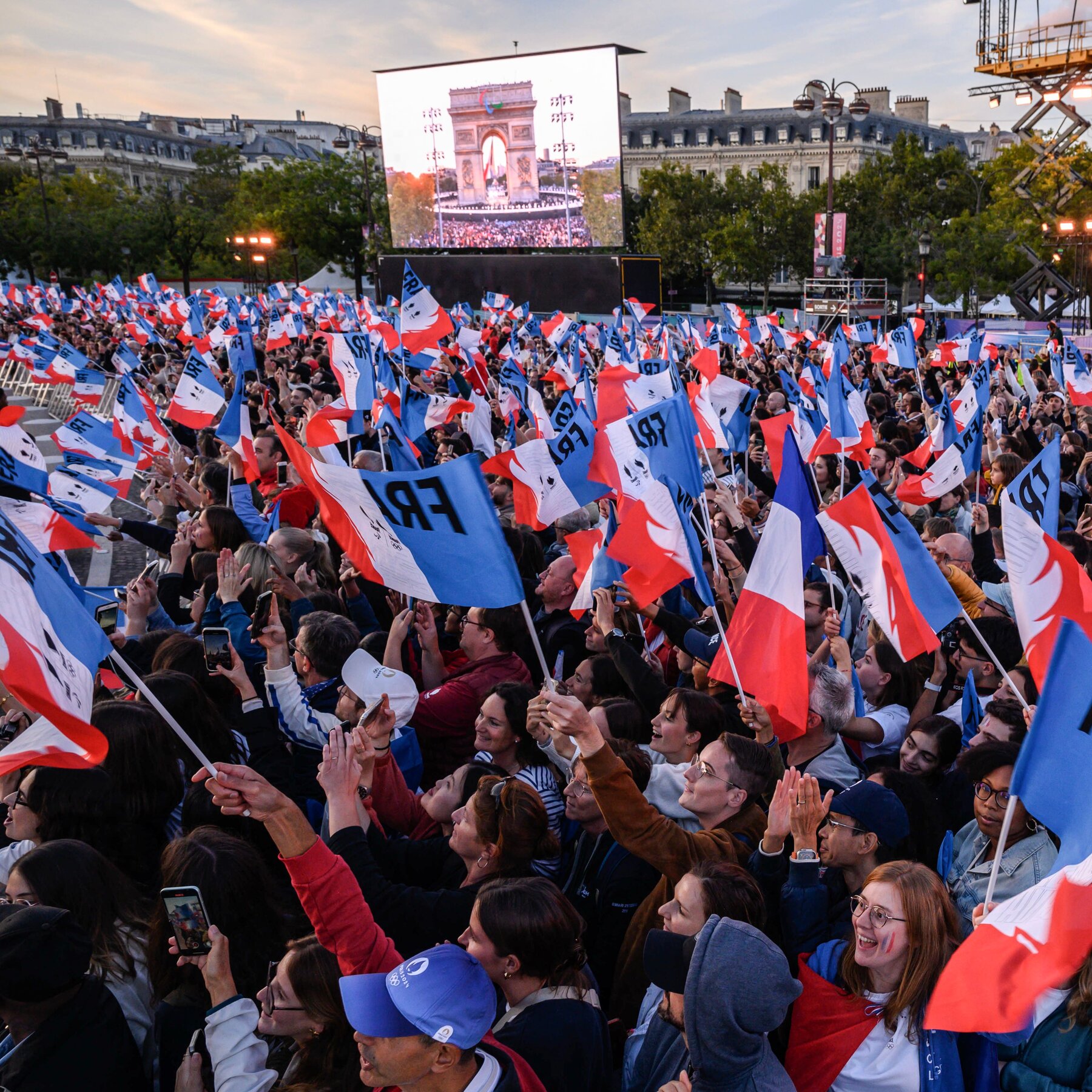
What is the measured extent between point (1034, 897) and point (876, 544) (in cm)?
261

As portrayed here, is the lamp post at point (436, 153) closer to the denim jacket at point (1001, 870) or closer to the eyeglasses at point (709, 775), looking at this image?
the eyeglasses at point (709, 775)

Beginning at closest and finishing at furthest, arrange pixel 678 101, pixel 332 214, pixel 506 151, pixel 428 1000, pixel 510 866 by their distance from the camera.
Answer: pixel 428 1000 < pixel 510 866 < pixel 506 151 < pixel 332 214 < pixel 678 101

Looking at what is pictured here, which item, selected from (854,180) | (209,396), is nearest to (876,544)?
(209,396)

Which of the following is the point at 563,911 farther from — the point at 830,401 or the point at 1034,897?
the point at 830,401

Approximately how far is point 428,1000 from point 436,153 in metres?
42.4

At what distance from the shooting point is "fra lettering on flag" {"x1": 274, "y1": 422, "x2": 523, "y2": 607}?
13.1 ft

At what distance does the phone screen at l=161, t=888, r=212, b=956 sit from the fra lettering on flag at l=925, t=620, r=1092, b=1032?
1.82 metres

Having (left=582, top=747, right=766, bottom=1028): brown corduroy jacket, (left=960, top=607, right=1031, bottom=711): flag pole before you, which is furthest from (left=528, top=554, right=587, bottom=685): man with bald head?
(left=582, top=747, right=766, bottom=1028): brown corduroy jacket

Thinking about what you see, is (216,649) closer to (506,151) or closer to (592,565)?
(592,565)

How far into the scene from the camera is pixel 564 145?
127ft

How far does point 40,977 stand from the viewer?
265cm

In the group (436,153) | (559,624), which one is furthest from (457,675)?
(436,153)

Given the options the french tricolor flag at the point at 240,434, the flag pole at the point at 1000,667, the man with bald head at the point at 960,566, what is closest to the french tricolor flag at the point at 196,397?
the french tricolor flag at the point at 240,434

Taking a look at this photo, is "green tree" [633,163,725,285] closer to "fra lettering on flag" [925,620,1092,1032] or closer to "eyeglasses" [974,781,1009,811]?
"eyeglasses" [974,781,1009,811]
